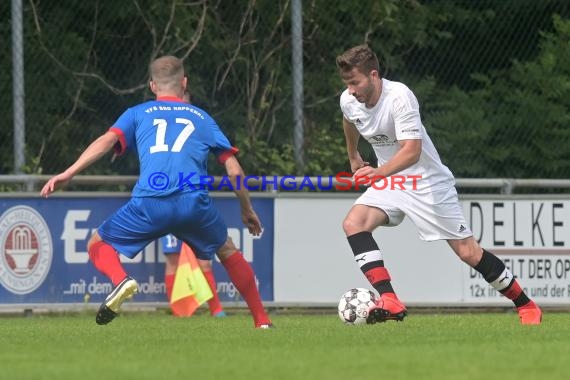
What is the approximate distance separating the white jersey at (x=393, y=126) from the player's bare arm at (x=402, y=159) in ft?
0.27

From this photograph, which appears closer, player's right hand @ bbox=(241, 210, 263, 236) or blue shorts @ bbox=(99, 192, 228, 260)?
blue shorts @ bbox=(99, 192, 228, 260)

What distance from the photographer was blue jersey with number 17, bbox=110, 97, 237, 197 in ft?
28.8

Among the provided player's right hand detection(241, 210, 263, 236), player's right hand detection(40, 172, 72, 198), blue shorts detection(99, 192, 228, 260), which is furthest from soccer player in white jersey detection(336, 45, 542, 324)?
player's right hand detection(40, 172, 72, 198)

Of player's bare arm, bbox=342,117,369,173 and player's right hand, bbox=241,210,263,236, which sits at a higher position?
player's bare arm, bbox=342,117,369,173

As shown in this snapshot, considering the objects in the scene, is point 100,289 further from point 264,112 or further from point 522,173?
point 522,173

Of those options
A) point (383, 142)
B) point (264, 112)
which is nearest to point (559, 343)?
point (383, 142)

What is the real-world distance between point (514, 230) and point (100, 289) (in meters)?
3.89

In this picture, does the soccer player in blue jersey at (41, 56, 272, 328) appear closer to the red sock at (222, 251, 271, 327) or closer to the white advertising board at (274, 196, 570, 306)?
the red sock at (222, 251, 271, 327)

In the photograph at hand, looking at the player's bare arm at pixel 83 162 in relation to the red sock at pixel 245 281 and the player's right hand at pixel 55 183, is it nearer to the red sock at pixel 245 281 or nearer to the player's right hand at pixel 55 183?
the player's right hand at pixel 55 183

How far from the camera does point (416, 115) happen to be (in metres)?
9.19

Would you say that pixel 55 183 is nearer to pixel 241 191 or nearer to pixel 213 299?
pixel 241 191

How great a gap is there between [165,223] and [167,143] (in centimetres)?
50

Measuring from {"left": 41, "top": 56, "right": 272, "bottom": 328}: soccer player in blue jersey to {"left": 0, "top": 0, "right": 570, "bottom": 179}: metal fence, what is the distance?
454 cm

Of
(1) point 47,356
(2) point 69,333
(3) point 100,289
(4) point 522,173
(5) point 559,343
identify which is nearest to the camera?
(1) point 47,356
